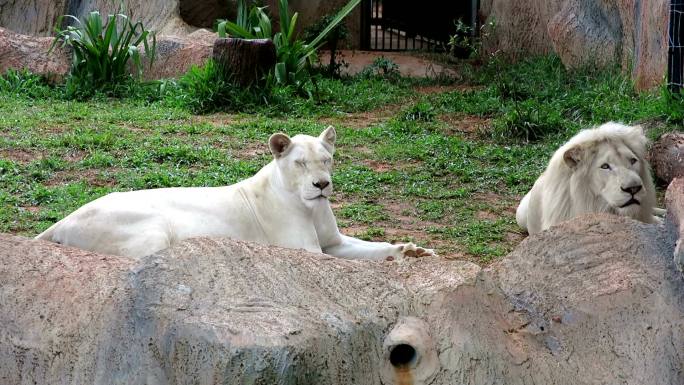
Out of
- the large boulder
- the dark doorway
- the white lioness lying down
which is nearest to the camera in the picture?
the large boulder

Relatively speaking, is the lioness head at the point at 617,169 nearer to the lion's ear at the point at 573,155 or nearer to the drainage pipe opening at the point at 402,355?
the lion's ear at the point at 573,155

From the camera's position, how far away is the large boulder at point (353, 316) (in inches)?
127

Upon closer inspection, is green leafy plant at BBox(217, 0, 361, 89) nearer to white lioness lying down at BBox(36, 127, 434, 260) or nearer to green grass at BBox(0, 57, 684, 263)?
green grass at BBox(0, 57, 684, 263)

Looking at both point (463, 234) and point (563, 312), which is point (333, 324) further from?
point (463, 234)

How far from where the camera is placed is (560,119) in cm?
1033

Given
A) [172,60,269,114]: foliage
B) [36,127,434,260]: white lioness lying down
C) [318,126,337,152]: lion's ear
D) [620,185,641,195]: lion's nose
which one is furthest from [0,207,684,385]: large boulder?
[172,60,269,114]: foliage

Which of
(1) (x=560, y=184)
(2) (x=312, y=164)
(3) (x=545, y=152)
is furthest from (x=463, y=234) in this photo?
(3) (x=545, y=152)

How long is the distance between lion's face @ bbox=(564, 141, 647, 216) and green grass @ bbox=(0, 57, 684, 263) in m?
0.85

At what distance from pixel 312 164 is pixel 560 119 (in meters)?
5.21

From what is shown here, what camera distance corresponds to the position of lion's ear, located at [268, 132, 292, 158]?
226 inches

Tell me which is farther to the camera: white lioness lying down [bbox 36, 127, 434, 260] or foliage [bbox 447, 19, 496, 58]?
foliage [bbox 447, 19, 496, 58]

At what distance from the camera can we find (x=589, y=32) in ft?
43.1

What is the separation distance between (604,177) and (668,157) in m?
2.26

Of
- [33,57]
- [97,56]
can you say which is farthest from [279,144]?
[33,57]
